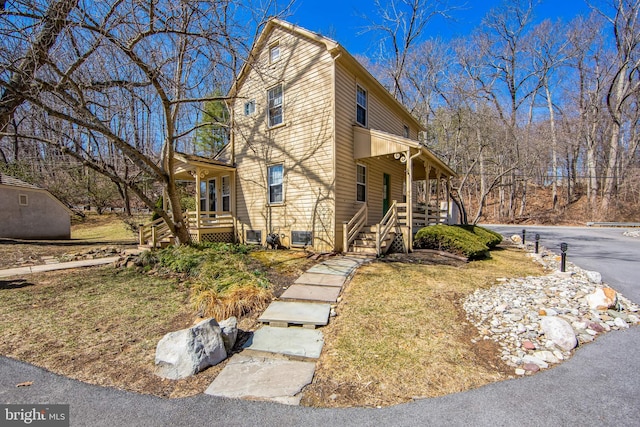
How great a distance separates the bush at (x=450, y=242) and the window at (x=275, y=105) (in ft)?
21.5

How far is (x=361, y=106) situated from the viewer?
10602 millimetres

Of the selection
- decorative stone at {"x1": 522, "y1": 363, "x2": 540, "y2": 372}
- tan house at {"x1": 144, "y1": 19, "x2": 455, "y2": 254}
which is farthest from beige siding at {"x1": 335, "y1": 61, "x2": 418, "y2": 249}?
decorative stone at {"x1": 522, "y1": 363, "x2": 540, "y2": 372}

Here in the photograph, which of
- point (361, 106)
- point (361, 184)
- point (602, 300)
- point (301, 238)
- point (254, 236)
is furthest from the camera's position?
point (254, 236)

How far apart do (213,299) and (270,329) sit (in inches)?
48.3

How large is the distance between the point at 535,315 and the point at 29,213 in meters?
21.5

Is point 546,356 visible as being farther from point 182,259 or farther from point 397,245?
point 182,259

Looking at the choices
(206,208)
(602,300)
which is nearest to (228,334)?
(602,300)

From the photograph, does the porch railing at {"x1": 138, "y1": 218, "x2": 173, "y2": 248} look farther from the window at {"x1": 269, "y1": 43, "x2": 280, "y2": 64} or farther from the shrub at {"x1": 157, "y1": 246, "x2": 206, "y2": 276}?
the window at {"x1": 269, "y1": 43, "x2": 280, "y2": 64}

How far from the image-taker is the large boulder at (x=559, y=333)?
351 centimetres

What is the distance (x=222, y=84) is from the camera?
8469 millimetres

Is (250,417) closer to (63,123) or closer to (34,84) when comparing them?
(34,84)

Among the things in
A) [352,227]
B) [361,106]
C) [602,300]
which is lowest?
[602,300]

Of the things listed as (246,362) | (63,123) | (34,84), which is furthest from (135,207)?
(246,362)

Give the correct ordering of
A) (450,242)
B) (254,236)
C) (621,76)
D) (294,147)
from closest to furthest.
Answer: (450,242) < (294,147) < (254,236) < (621,76)
